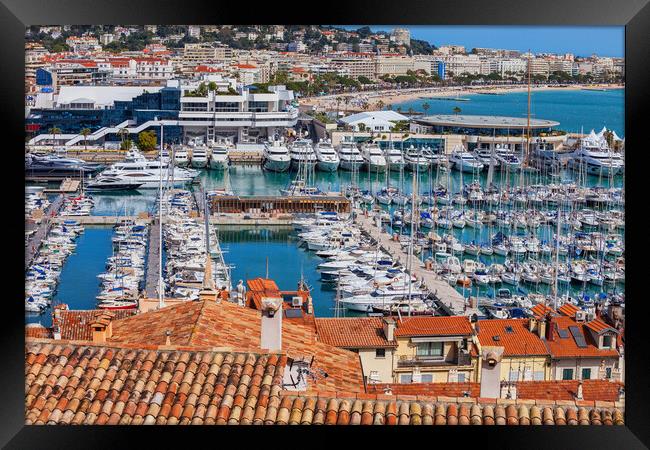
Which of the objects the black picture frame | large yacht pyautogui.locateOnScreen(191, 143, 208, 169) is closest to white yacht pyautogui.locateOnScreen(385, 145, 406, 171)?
large yacht pyautogui.locateOnScreen(191, 143, 208, 169)

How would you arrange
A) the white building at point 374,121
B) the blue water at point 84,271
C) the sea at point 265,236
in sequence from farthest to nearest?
the white building at point 374,121, the sea at point 265,236, the blue water at point 84,271

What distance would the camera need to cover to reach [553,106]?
33.8 metres

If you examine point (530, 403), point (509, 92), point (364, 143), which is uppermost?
point (509, 92)

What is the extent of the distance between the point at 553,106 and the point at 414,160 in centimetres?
1239

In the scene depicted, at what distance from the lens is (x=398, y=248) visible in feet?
46.8

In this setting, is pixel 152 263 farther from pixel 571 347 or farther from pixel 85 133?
pixel 85 133

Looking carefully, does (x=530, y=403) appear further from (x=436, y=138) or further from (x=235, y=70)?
(x=235, y=70)

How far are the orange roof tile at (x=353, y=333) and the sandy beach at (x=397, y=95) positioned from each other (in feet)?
89.0

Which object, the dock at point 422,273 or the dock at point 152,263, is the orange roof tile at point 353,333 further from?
the dock at point 152,263

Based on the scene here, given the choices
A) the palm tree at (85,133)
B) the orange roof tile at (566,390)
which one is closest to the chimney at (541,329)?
the orange roof tile at (566,390)

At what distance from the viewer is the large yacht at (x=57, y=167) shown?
20844 mm

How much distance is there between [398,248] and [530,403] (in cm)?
1222

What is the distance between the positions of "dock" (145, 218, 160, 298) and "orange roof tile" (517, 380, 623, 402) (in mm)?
7055

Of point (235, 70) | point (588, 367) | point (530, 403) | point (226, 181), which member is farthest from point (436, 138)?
point (530, 403)
